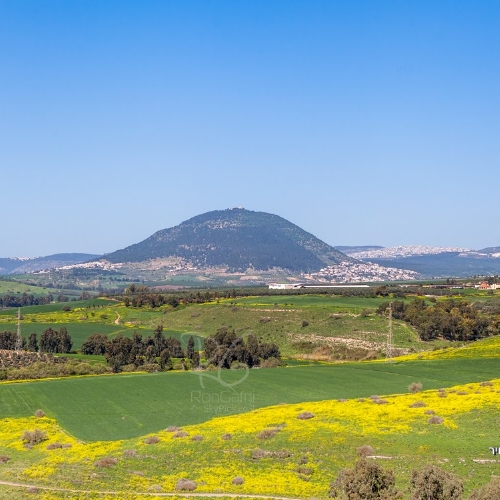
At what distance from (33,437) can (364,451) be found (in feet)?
76.1

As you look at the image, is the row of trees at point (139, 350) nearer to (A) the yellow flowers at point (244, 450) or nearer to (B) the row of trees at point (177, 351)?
(B) the row of trees at point (177, 351)

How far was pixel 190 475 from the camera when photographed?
1452 inches

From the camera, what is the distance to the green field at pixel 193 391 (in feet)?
172

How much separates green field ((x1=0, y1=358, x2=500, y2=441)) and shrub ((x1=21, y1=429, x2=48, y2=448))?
2.41 m

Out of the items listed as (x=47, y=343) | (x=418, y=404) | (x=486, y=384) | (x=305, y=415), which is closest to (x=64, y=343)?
(x=47, y=343)

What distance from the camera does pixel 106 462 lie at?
3888cm

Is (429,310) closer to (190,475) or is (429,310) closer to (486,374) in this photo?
(486,374)

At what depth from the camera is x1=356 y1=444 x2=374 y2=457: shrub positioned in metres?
37.8

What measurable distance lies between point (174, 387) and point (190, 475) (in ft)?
98.1

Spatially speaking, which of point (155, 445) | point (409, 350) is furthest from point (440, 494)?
point (409, 350)

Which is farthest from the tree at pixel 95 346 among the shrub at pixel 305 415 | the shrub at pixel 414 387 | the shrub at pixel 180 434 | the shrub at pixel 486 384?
the shrub at pixel 180 434

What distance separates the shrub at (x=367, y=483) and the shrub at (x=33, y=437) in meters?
25.2

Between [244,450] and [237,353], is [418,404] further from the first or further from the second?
[237,353]

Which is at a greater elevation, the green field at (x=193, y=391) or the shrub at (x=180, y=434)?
the shrub at (x=180, y=434)
